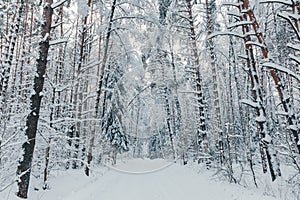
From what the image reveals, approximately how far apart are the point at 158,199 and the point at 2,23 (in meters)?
11.9

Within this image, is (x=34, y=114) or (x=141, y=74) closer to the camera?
(x=34, y=114)

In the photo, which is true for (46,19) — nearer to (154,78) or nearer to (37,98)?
(37,98)

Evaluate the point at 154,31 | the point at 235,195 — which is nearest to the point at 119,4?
the point at 154,31

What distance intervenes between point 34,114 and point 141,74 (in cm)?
1135

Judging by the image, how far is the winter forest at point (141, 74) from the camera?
6277 millimetres

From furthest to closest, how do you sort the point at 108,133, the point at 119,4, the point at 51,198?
1. the point at 108,133
2. the point at 119,4
3. the point at 51,198

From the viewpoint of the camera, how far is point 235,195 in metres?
6.47

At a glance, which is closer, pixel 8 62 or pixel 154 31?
pixel 8 62

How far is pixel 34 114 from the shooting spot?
22.0 feet

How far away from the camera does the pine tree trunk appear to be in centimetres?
637

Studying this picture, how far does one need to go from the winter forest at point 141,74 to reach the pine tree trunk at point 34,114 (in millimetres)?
23

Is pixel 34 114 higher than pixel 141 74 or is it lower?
lower

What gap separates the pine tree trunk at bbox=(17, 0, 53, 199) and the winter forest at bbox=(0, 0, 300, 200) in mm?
23

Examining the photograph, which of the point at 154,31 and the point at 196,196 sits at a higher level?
the point at 154,31
